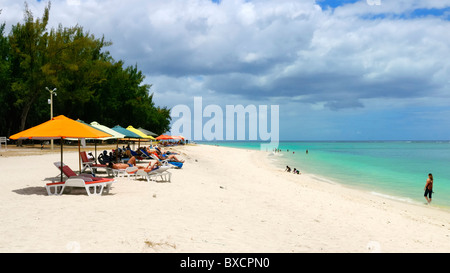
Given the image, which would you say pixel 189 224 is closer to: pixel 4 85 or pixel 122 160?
pixel 122 160

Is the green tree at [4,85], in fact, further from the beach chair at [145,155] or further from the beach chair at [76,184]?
the beach chair at [76,184]

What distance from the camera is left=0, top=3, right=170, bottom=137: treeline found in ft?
120

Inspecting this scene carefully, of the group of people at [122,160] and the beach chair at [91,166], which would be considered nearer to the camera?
the group of people at [122,160]

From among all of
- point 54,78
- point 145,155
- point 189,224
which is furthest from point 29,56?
point 189,224

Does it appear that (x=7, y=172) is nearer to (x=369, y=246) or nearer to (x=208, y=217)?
(x=208, y=217)

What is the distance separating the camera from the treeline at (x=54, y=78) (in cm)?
3669

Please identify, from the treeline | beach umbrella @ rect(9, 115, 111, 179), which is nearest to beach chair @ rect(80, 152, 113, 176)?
beach umbrella @ rect(9, 115, 111, 179)

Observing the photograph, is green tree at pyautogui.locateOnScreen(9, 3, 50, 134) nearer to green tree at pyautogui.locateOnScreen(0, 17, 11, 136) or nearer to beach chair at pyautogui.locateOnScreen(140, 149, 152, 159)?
green tree at pyautogui.locateOnScreen(0, 17, 11, 136)

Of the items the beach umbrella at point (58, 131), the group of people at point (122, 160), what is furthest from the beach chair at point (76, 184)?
the group of people at point (122, 160)

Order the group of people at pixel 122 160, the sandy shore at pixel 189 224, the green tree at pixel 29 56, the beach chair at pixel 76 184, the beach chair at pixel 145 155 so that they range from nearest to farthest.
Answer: the sandy shore at pixel 189 224, the beach chair at pixel 76 184, the group of people at pixel 122 160, the beach chair at pixel 145 155, the green tree at pixel 29 56

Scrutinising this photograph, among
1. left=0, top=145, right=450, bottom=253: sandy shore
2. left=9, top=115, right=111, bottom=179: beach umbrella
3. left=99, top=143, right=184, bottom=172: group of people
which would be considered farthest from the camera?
left=99, top=143, right=184, bottom=172: group of people

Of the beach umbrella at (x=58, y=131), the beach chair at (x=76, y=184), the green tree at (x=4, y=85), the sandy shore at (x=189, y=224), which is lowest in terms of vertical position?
the sandy shore at (x=189, y=224)

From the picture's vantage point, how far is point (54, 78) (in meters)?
36.2

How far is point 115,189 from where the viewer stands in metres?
10.6
